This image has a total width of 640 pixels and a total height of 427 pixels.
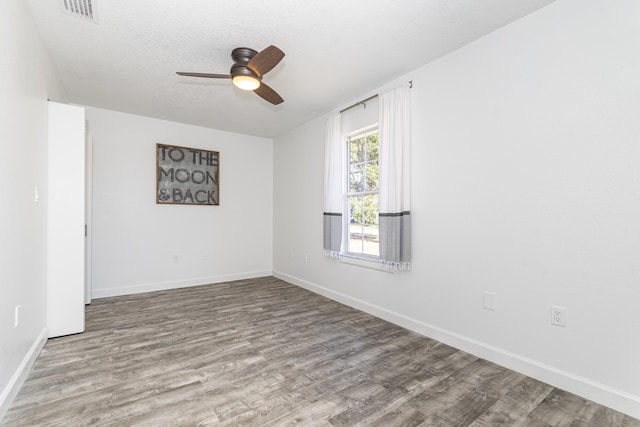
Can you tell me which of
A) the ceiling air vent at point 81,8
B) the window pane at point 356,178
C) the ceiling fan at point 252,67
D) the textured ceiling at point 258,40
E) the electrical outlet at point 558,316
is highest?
the ceiling air vent at point 81,8

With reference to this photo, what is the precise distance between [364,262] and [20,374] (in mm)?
3101

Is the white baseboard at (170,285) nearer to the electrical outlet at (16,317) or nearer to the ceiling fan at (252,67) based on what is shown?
the electrical outlet at (16,317)

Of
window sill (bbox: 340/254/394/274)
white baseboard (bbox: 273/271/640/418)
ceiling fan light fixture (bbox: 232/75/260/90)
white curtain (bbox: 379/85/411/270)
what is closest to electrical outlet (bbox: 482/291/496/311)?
white baseboard (bbox: 273/271/640/418)

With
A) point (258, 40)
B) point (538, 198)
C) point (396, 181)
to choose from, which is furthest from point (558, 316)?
point (258, 40)

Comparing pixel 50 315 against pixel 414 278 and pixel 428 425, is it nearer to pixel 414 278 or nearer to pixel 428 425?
pixel 428 425

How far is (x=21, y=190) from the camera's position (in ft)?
6.68

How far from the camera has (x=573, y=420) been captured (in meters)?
1.74

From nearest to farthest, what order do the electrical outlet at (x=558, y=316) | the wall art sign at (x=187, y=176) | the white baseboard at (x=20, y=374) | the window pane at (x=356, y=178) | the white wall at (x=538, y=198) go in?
the white baseboard at (x=20, y=374) → the white wall at (x=538, y=198) → the electrical outlet at (x=558, y=316) → the window pane at (x=356, y=178) → the wall art sign at (x=187, y=176)

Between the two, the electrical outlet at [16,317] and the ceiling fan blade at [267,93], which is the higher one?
the ceiling fan blade at [267,93]

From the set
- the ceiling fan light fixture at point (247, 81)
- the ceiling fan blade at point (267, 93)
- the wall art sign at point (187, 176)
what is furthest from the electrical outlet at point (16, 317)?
the wall art sign at point (187, 176)

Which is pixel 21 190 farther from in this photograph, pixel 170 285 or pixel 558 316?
pixel 558 316

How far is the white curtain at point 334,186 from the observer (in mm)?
4055

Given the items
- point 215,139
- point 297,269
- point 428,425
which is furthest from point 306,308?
point 215,139

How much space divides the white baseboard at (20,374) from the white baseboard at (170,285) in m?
1.67
